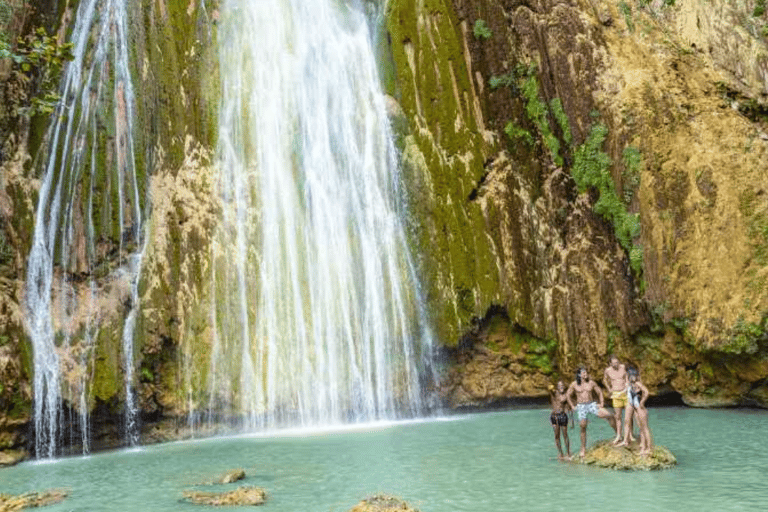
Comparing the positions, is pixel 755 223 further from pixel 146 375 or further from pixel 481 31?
pixel 146 375

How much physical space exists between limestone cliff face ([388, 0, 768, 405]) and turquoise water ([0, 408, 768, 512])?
2581 mm

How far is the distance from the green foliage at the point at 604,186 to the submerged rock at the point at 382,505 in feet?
40.2

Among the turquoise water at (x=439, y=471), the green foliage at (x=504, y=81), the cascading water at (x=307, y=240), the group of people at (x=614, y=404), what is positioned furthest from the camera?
the green foliage at (x=504, y=81)

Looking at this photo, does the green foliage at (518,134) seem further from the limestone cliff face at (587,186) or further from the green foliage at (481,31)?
the green foliage at (481,31)

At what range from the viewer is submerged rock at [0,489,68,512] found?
9906 mm

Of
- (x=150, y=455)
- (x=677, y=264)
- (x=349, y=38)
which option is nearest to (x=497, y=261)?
(x=677, y=264)

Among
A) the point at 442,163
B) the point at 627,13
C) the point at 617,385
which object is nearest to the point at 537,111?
the point at 442,163

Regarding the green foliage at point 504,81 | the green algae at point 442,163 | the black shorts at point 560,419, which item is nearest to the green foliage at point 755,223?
the green algae at point 442,163

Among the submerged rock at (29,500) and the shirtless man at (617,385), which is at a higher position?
the shirtless man at (617,385)

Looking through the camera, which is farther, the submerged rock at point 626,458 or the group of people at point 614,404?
the group of people at point 614,404

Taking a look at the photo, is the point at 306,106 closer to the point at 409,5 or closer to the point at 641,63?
the point at 409,5

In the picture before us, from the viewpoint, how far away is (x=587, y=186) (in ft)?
65.0

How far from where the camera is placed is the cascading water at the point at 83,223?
16062mm

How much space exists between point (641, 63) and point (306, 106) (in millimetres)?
9294
